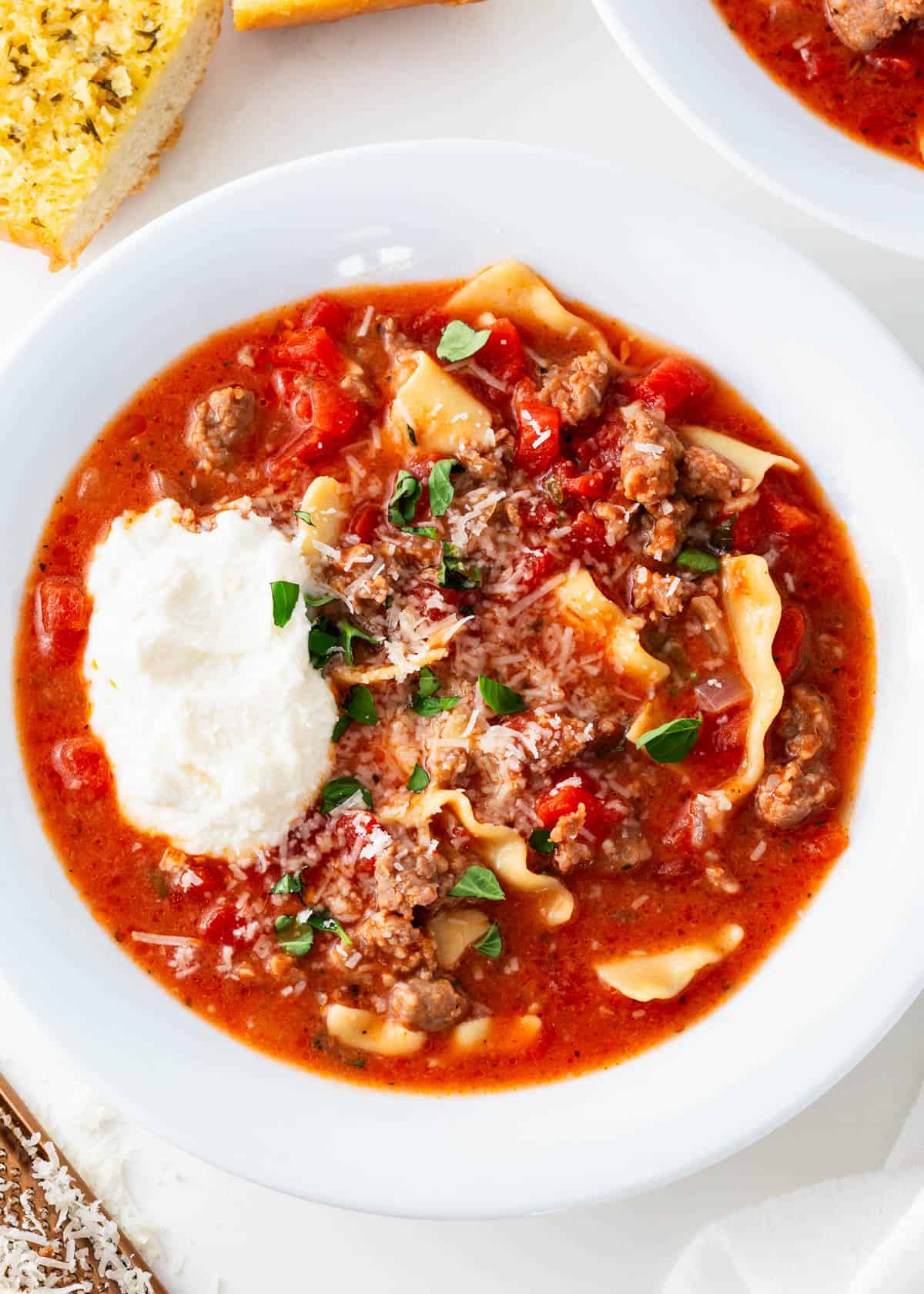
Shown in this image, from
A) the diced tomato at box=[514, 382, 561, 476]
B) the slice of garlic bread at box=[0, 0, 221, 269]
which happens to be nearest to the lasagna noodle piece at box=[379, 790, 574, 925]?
the diced tomato at box=[514, 382, 561, 476]

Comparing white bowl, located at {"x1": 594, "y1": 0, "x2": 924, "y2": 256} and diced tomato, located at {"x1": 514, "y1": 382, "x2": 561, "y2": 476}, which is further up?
white bowl, located at {"x1": 594, "y1": 0, "x2": 924, "y2": 256}

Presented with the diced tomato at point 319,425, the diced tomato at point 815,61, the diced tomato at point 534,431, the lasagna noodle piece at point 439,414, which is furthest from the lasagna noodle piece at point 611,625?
the diced tomato at point 815,61

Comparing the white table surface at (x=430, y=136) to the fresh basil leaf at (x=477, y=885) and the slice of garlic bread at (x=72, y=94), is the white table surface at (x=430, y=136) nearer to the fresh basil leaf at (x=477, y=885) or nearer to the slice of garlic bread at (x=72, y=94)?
the slice of garlic bread at (x=72, y=94)

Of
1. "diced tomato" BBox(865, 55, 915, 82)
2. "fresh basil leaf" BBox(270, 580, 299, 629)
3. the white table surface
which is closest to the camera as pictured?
"fresh basil leaf" BBox(270, 580, 299, 629)

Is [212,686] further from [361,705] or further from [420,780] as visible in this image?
[420,780]

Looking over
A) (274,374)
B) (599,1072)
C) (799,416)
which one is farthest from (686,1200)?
(274,374)

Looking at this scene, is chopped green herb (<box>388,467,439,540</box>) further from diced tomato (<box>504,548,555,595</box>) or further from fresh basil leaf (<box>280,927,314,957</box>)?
fresh basil leaf (<box>280,927,314,957</box>)

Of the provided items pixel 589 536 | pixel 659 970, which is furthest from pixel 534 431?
pixel 659 970
